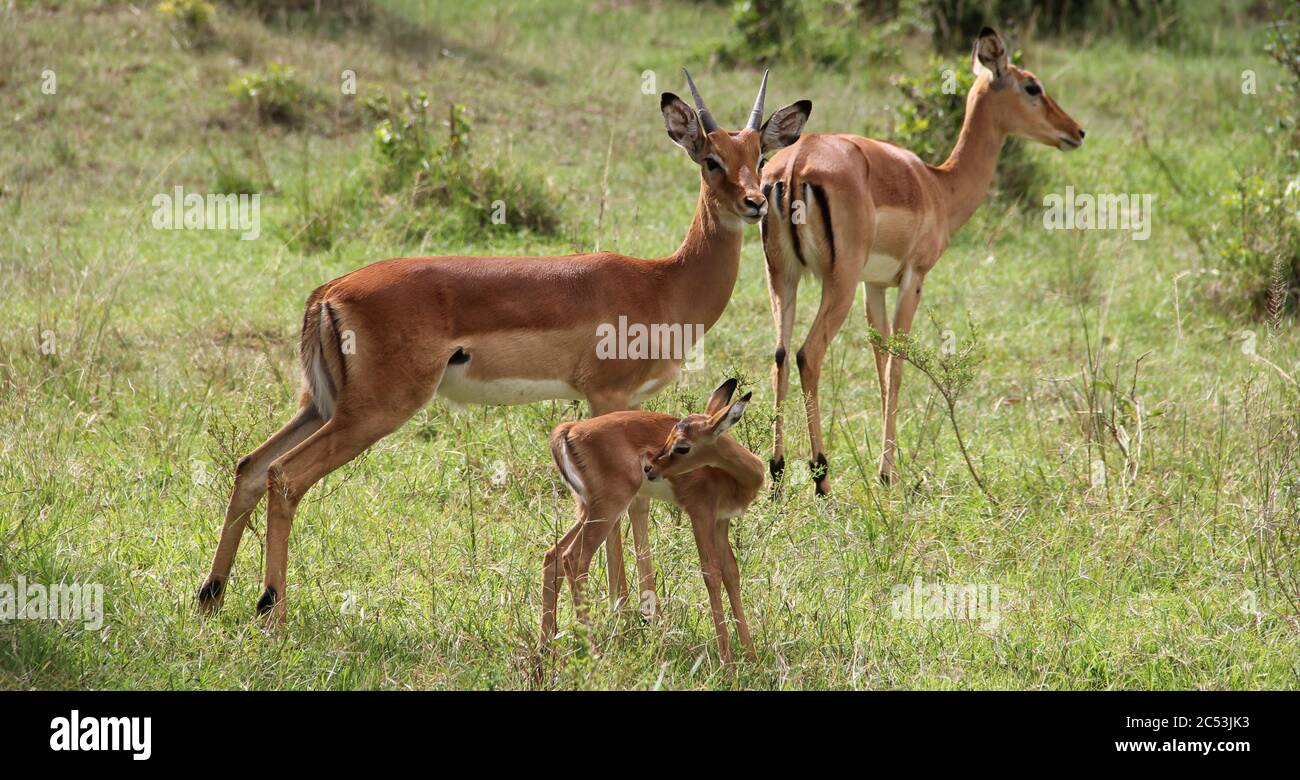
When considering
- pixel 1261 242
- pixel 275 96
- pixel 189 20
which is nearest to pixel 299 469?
pixel 1261 242

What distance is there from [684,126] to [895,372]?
1.67 meters

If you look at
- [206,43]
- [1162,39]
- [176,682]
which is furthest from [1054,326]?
[1162,39]

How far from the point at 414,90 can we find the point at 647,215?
107 inches

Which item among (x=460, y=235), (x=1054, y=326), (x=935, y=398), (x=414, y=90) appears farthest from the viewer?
(x=414, y=90)

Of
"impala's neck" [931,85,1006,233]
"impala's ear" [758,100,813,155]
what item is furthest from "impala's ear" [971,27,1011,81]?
"impala's ear" [758,100,813,155]

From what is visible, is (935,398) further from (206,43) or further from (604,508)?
(206,43)

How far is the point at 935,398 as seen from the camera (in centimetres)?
637

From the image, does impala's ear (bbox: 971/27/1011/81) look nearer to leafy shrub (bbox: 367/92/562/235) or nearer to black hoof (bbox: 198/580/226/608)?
leafy shrub (bbox: 367/92/562/235)

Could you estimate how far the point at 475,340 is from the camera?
4375 millimetres

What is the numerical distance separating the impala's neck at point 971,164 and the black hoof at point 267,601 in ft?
12.1

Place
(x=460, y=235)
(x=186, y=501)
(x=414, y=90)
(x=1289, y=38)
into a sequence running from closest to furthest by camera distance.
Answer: (x=186, y=501) → (x=460, y=235) → (x=1289, y=38) → (x=414, y=90)

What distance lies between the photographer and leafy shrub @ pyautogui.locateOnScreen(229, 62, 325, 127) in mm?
10219

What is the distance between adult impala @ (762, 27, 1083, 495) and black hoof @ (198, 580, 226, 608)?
2075mm

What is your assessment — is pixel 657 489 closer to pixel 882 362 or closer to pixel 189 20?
pixel 882 362
